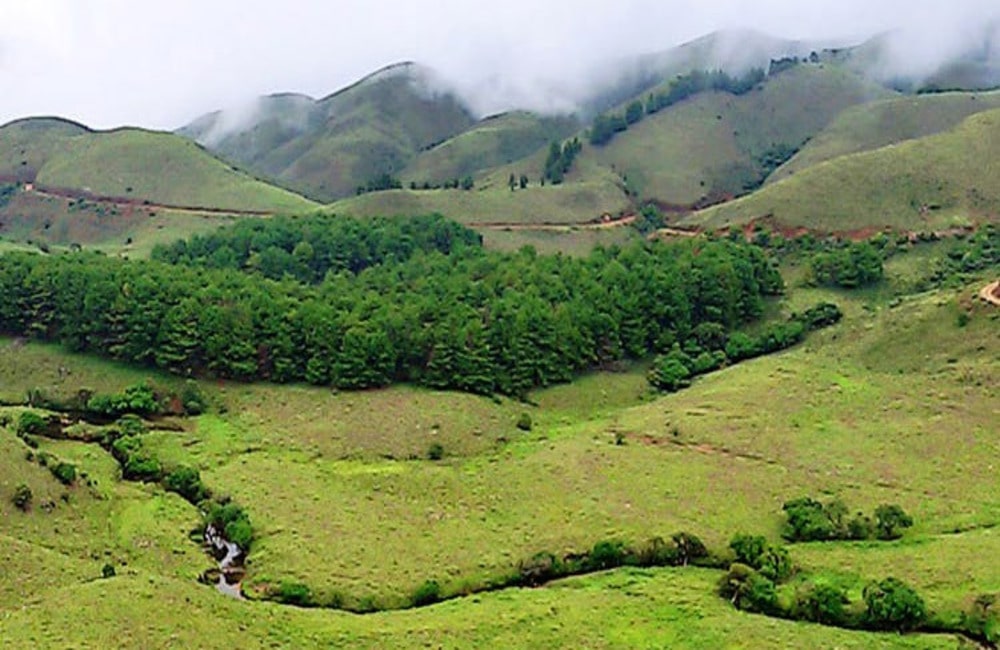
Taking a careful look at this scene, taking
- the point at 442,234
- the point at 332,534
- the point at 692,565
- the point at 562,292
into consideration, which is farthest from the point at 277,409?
the point at 442,234

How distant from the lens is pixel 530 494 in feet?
260

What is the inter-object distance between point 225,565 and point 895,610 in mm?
43159

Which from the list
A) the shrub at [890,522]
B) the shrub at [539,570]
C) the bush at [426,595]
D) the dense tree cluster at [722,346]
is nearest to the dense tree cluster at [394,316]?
the dense tree cluster at [722,346]

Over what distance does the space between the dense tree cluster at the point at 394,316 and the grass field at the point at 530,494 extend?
151 inches

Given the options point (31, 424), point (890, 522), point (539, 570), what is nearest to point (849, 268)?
point (890, 522)

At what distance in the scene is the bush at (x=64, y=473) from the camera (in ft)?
250

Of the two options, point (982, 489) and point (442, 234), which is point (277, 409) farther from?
point (442, 234)

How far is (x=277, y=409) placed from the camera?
100562 millimetres

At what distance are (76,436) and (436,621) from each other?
50.1 m

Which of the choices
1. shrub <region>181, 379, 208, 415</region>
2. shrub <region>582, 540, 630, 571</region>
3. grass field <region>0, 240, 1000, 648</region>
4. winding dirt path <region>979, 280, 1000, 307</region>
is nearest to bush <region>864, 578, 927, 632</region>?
grass field <region>0, 240, 1000, 648</region>

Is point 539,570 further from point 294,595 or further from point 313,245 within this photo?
point 313,245

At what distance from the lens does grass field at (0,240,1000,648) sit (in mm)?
56062

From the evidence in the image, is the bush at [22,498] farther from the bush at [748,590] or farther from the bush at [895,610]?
the bush at [895,610]

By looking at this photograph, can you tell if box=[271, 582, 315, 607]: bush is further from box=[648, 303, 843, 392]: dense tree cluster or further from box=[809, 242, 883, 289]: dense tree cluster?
box=[809, 242, 883, 289]: dense tree cluster
